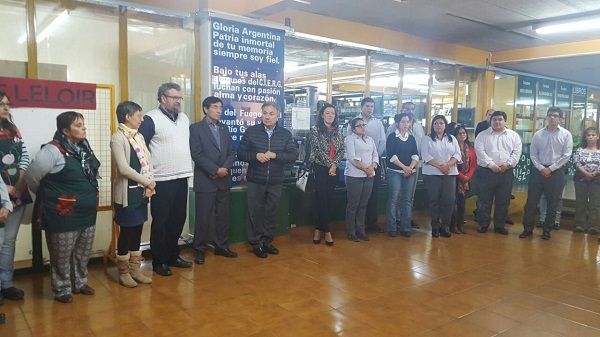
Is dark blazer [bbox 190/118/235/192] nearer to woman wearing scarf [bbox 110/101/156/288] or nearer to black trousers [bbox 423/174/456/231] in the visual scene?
woman wearing scarf [bbox 110/101/156/288]

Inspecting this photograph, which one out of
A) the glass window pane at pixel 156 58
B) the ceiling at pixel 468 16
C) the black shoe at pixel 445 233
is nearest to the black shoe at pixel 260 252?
the glass window pane at pixel 156 58

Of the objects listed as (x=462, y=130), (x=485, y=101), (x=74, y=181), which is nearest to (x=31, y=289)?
(x=74, y=181)

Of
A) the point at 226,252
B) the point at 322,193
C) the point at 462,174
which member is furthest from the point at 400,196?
the point at 226,252

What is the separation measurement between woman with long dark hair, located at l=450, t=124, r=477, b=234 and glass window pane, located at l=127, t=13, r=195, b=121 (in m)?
3.21

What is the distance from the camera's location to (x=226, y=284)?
3.38 metres

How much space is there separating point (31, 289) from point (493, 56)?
24.7 feet

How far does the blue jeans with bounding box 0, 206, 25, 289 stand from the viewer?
9.53 ft

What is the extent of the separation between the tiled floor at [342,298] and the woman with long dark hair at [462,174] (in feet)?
2.99

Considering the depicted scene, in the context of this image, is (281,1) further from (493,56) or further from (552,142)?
(493,56)

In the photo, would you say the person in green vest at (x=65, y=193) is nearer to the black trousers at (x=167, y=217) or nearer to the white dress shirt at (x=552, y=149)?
the black trousers at (x=167, y=217)

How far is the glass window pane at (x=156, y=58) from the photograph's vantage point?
4.14 m

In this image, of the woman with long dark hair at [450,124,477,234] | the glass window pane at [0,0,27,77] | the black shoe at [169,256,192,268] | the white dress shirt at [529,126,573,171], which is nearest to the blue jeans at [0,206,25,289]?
the black shoe at [169,256,192,268]

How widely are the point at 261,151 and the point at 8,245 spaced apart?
6.84 feet

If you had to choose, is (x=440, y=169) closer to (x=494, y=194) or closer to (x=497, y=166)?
(x=497, y=166)
